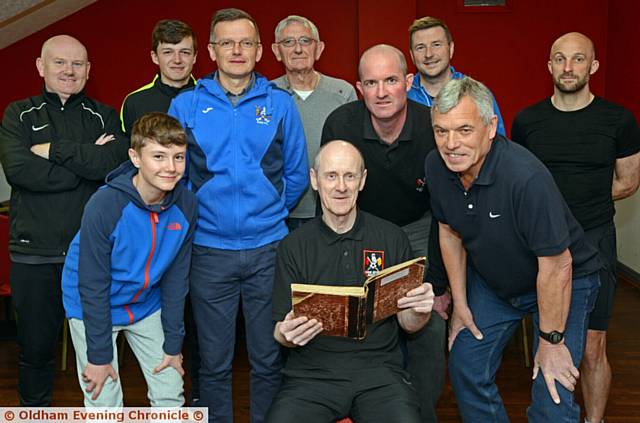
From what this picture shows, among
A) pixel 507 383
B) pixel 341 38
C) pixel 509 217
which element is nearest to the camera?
pixel 509 217

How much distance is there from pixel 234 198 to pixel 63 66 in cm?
94

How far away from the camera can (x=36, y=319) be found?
3020mm

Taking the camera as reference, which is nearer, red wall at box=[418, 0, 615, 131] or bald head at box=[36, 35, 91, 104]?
bald head at box=[36, 35, 91, 104]

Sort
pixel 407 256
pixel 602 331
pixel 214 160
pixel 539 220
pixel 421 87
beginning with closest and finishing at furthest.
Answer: pixel 539 220
pixel 407 256
pixel 214 160
pixel 602 331
pixel 421 87

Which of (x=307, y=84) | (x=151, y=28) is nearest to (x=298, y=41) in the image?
(x=307, y=84)

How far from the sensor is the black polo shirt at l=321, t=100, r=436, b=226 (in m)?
2.88

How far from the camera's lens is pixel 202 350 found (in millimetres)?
2971

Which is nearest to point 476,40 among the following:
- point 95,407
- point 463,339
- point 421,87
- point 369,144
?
point 421,87

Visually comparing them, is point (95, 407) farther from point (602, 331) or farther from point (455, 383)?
point (602, 331)

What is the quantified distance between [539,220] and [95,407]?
5.62 feet

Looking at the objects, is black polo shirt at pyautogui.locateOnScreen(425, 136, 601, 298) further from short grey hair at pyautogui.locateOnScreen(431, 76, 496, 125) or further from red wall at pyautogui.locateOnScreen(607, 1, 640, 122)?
red wall at pyautogui.locateOnScreen(607, 1, 640, 122)

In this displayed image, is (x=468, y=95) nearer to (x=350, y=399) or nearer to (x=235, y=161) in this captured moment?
(x=235, y=161)

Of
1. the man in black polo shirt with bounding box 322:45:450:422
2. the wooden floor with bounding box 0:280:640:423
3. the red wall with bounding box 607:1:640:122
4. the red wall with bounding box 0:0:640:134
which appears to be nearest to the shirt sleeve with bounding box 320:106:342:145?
the man in black polo shirt with bounding box 322:45:450:422

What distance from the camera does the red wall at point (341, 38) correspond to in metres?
5.87
